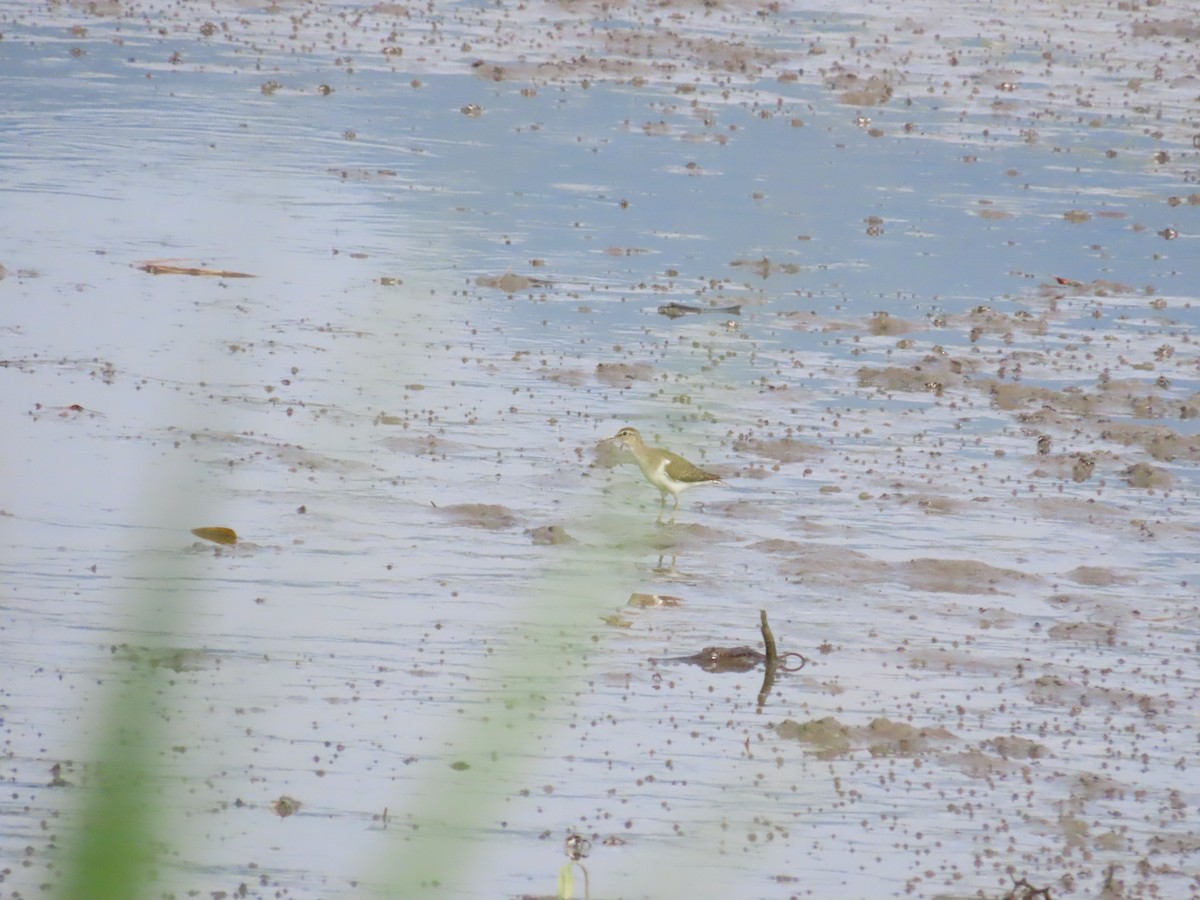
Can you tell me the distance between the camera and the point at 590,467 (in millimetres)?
14438

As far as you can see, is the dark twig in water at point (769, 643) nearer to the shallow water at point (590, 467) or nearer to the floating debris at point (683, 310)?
the shallow water at point (590, 467)

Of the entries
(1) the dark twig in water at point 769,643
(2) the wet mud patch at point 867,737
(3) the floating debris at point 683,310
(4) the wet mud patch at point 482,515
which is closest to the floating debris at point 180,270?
(3) the floating debris at point 683,310

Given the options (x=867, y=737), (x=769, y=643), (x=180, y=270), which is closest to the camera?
(x=867, y=737)

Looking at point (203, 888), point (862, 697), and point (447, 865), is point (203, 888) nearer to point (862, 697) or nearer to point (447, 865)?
point (862, 697)

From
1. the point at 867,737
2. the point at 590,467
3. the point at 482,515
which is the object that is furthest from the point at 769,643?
the point at 590,467

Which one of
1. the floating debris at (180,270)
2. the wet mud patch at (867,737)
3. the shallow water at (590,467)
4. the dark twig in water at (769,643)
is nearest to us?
the shallow water at (590,467)

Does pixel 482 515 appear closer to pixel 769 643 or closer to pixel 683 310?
pixel 769 643

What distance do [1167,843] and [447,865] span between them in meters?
7.52

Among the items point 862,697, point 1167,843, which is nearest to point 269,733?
point 862,697

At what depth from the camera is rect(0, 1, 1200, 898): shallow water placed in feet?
25.5

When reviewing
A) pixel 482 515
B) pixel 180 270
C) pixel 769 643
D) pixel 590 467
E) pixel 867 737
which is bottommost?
pixel 867 737

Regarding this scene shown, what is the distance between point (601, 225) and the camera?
72.5 ft

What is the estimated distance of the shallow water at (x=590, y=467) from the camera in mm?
7777

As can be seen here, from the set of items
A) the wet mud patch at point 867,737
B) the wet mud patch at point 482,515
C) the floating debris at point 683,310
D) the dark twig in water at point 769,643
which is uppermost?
the floating debris at point 683,310
